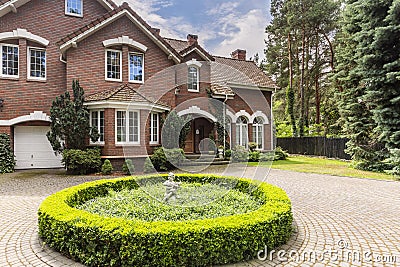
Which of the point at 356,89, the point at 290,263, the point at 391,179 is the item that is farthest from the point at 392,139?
the point at 290,263

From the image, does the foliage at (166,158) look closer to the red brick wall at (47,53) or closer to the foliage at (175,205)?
the red brick wall at (47,53)

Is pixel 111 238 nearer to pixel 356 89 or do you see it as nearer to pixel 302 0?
pixel 356 89

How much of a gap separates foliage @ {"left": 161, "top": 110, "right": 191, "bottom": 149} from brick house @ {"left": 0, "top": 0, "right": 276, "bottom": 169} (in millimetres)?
490

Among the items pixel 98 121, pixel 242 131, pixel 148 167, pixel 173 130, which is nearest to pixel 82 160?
pixel 98 121

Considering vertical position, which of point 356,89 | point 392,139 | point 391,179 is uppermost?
point 356,89

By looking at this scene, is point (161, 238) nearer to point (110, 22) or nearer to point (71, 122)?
point (71, 122)

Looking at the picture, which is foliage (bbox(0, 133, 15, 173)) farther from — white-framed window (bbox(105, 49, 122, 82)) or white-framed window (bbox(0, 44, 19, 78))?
white-framed window (bbox(105, 49, 122, 82))

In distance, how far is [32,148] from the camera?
1456 cm

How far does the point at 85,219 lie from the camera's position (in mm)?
3961

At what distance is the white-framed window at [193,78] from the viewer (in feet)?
55.5

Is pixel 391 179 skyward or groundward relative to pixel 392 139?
groundward

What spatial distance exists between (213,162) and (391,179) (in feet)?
28.6

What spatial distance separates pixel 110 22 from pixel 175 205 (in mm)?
11585

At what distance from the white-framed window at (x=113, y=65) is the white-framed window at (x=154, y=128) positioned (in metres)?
2.61
